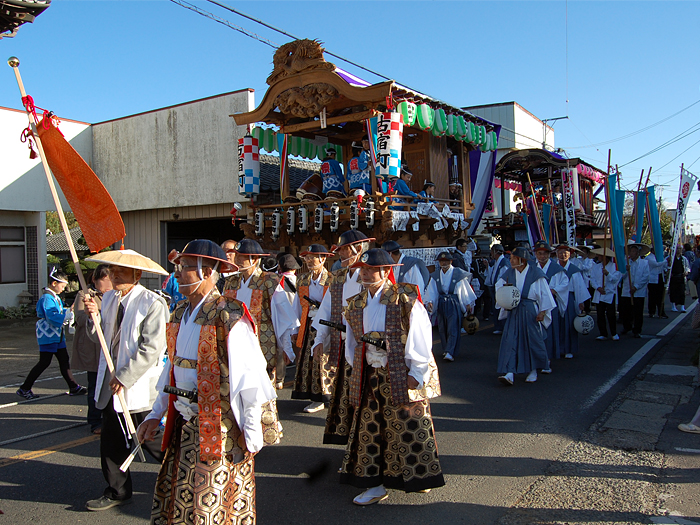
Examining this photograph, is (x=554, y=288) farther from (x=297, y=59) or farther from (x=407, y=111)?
(x=297, y=59)

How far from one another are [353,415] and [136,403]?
152cm

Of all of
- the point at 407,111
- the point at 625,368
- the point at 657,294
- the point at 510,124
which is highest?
the point at 510,124

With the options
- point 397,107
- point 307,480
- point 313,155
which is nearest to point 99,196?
point 307,480

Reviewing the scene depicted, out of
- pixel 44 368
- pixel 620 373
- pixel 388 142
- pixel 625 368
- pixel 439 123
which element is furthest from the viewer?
pixel 439 123

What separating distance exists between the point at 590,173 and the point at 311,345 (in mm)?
20541

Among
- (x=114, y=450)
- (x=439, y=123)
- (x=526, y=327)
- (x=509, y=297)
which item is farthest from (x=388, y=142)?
(x=114, y=450)

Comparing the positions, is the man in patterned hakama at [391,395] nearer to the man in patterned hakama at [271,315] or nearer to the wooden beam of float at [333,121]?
the man in patterned hakama at [271,315]

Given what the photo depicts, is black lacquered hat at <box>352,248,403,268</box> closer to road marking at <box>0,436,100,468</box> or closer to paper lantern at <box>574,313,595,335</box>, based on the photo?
road marking at <box>0,436,100,468</box>

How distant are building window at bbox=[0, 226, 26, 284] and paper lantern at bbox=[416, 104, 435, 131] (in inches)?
494

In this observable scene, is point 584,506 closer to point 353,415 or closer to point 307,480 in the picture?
point 353,415

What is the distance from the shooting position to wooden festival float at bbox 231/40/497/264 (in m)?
10.8

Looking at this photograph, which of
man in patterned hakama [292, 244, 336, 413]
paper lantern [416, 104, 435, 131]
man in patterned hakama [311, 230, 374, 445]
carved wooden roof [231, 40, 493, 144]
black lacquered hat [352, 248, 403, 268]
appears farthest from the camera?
paper lantern [416, 104, 435, 131]

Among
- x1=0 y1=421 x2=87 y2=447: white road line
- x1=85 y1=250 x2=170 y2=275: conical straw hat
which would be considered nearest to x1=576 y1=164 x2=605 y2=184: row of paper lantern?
x1=0 y1=421 x2=87 y2=447: white road line

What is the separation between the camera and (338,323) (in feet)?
15.3
